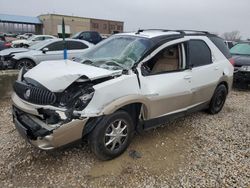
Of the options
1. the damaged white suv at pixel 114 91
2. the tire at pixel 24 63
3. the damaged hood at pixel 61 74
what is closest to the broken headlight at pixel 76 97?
the damaged white suv at pixel 114 91

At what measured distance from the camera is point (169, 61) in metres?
4.12

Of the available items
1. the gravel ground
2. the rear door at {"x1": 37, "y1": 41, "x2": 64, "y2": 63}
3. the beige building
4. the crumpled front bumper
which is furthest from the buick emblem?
the beige building

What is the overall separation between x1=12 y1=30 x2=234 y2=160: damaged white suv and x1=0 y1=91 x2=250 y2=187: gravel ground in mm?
306

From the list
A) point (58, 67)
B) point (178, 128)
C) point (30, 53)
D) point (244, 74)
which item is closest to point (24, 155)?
point (58, 67)

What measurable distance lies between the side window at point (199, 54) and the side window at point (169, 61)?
23 centimetres

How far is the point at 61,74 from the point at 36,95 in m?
0.40

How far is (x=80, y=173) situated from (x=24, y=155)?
0.96 m

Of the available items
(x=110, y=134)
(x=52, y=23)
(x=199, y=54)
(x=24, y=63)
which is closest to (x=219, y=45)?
(x=199, y=54)

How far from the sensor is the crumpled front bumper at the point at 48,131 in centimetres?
256

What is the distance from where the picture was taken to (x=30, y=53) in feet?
27.7

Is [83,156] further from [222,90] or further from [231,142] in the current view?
[222,90]

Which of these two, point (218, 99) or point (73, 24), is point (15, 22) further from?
point (218, 99)

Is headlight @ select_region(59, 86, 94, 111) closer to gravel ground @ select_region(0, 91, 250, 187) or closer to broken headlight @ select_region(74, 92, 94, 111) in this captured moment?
broken headlight @ select_region(74, 92, 94, 111)

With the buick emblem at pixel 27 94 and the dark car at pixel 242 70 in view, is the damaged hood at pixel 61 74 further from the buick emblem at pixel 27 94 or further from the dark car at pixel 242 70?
the dark car at pixel 242 70
